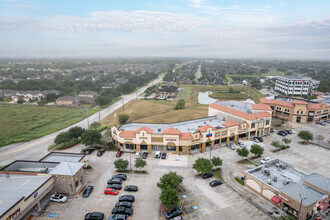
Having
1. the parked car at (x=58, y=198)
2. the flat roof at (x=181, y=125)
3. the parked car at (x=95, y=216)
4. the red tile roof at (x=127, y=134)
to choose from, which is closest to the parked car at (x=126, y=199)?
the parked car at (x=95, y=216)

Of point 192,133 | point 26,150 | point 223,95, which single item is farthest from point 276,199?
point 223,95

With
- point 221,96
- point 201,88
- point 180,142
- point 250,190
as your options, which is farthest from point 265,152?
point 201,88

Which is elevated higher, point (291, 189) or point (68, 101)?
point (68, 101)

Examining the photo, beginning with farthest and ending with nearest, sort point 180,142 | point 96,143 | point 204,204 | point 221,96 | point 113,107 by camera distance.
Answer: point 221,96, point 113,107, point 96,143, point 180,142, point 204,204

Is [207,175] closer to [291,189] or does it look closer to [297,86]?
[291,189]

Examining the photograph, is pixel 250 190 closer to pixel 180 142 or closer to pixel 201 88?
pixel 180 142

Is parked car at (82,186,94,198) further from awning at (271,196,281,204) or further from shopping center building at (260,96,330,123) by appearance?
shopping center building at (260,96,330,123)
